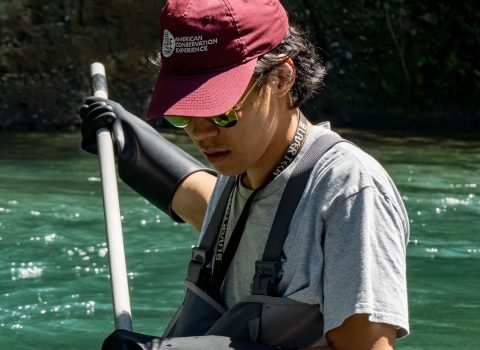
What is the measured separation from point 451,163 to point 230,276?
6106mm

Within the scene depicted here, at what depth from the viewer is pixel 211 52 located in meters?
1.94

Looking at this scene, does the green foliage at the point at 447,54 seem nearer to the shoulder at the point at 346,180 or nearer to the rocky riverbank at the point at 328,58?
the rocky riverbank at the point at 328,58

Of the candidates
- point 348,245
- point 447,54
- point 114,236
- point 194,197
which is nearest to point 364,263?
point 348,245

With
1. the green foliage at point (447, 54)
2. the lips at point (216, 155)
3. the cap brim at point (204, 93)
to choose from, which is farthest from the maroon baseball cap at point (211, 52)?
the green foliage at point (447, 54)

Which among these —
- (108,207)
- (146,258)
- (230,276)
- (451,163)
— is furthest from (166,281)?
(451,163)

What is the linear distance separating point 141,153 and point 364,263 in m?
1.58

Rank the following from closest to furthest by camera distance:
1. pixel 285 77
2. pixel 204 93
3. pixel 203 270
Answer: pixel 204 93, pixel 285 77, pixel 203 270

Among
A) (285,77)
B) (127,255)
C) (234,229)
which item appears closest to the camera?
(285,77)

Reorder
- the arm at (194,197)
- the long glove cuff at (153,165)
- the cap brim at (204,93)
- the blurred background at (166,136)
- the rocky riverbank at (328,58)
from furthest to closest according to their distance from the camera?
1. the rocky riverbank at (328,58)
2. the blurred background at (166,136)
3. the long glove cuff at (153,165)
4. the arm at (194,197)
5. the cap brim at (204,93)

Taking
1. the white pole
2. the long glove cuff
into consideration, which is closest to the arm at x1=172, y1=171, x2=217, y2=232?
the long glove cuff

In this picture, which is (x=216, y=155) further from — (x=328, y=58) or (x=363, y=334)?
(x=328, y=58)

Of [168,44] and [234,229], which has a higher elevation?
[168,44]

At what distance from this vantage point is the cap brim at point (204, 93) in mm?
1898

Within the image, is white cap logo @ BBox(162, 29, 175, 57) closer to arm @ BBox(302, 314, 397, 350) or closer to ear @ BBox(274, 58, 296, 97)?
ear @ BBox(274, 58, 296, 97)
